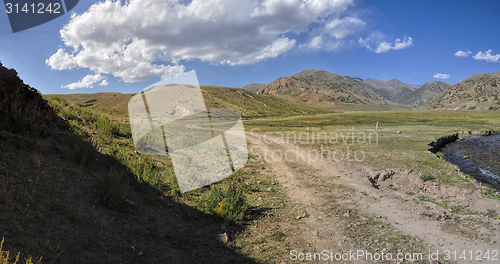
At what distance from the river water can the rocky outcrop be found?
16815mm

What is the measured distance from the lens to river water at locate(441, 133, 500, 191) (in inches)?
425

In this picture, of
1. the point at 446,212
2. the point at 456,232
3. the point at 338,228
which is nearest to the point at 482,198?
the point at 446,212

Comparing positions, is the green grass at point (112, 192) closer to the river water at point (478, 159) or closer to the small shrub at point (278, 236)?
the small shrub at point (278, 236)

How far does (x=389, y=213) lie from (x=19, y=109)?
10503 mm

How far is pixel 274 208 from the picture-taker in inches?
277

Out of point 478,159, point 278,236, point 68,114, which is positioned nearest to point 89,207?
point 278,236

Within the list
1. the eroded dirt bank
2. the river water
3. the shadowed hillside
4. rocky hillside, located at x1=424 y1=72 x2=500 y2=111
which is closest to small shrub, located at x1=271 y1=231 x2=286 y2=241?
the shadowed hillside

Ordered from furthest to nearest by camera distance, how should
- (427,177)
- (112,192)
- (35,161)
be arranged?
(427,177), (112,192), (35,161)

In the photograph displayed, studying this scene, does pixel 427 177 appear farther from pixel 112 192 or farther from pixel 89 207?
pixel 89 207

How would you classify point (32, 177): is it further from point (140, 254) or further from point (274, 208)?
point (274, 208)

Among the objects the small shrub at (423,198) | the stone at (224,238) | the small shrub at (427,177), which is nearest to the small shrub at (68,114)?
the stone at (224,238)

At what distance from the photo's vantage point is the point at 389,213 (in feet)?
21.1

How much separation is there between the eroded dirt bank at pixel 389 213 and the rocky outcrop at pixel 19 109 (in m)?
7.29

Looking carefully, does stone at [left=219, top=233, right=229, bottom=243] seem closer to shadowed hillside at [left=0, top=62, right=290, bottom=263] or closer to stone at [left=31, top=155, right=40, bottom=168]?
shadowed hillside at [left=0, top=62, right=290, bottom=263]
